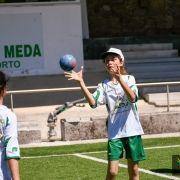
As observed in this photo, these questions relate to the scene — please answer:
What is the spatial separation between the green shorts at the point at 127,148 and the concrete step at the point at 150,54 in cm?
1476

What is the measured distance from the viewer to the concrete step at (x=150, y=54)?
73.9 feet

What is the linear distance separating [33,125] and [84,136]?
3.39 feet

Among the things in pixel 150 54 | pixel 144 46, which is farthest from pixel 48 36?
pixel 144 46

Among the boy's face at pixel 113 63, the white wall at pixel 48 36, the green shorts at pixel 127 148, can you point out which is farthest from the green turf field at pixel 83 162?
the white wall at pixel 48 36

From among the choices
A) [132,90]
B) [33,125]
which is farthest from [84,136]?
[132,90]

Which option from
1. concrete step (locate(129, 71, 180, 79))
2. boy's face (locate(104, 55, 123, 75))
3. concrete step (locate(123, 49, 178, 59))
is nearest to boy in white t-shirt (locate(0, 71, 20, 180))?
boy's face (locate(104, 55, 123, 75))

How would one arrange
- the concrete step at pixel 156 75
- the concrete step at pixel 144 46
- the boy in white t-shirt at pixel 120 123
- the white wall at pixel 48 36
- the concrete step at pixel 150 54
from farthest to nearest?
1. the concrete step at pixel 144 46
2. the concrete step at pixel 150 54
3. the concrete step at pixel 156 75
4. the white wall at pixel 48 36
5. the boy in white t-shirt at pixel 120 123

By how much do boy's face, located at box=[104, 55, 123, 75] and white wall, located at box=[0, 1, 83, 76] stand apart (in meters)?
11.3

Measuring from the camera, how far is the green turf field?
10.3 metres

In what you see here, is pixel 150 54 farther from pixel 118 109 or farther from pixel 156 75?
pixel 118 109

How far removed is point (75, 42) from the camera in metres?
19.1

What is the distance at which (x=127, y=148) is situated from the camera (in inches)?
306

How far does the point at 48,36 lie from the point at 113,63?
11651 mm

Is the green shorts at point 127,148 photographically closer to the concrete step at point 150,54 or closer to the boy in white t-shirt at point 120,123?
the boy in white t-shirt at point 120,123
